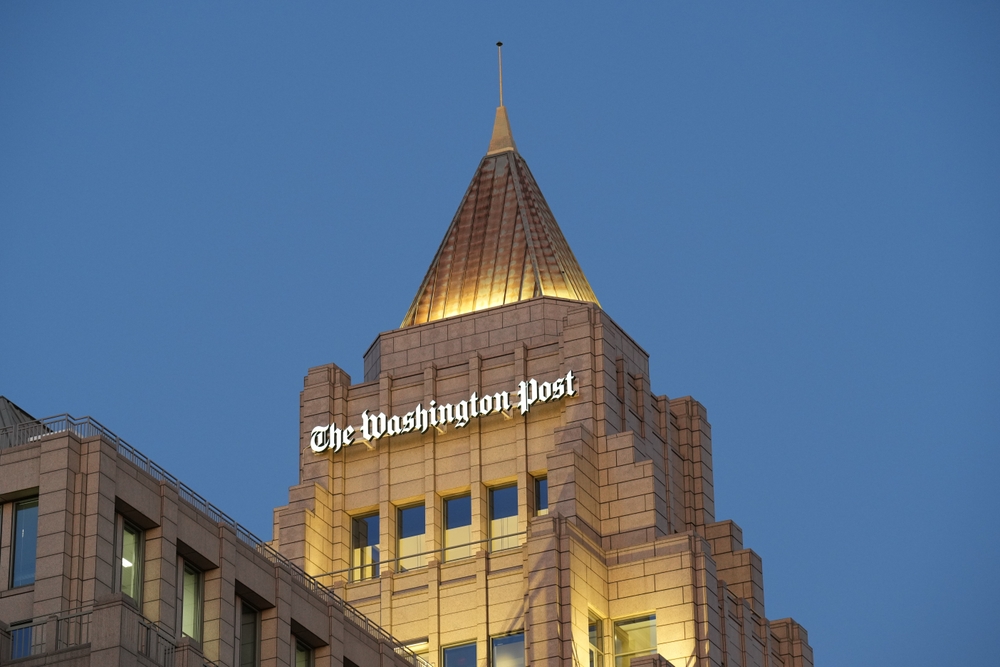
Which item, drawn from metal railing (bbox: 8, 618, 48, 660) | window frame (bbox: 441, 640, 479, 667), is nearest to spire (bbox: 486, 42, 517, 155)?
window frame (bbox: 441, 640, 479, 667)

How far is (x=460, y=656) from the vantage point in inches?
4186

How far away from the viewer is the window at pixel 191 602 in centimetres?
7506

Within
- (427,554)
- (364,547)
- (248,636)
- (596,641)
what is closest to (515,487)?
(427,554)

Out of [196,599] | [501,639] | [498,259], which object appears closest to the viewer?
[196,599]

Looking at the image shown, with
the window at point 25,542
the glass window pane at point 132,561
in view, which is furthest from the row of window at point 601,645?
the window at point 25,542

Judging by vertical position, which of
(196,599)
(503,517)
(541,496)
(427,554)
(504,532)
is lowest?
(196,599)

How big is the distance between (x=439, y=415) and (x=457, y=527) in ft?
17.1

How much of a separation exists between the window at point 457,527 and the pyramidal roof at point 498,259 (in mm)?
10026

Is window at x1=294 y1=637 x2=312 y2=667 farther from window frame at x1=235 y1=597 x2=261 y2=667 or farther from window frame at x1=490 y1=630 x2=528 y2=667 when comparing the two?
window frame at x1=490 y1=630 x2=528 y2=667

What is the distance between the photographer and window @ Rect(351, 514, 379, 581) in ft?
367

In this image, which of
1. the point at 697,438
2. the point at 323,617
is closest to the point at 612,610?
the point at 697,438

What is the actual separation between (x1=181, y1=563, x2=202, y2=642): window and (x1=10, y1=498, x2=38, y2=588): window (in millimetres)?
4951

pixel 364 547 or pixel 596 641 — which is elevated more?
pixel 364 547

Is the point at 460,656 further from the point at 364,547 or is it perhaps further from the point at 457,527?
the point at 364,547
